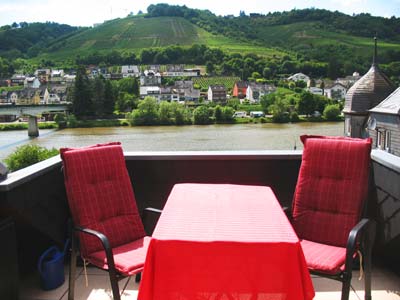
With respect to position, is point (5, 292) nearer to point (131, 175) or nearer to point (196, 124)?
point (131, 175)

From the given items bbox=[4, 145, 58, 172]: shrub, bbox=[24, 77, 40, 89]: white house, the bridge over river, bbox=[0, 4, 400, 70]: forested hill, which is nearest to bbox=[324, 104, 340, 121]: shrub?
bbox=[0, 4, 400, 70]: forested hill

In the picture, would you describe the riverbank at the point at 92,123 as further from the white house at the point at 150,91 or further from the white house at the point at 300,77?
the white house at the point at 150,91

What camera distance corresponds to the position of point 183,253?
1.21 m

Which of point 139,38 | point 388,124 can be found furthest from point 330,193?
point 139,38

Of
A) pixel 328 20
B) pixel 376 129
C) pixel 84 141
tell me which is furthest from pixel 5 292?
pixel 328 20

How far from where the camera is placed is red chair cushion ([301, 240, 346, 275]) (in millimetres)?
1587

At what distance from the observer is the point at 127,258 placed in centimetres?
170

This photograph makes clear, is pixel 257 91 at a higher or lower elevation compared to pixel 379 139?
higher

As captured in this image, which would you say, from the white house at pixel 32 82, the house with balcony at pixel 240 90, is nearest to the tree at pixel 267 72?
the house with balcony at pixel 240 90

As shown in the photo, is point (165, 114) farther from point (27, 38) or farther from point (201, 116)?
point (27, 38)

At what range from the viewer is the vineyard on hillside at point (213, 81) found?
4638cm

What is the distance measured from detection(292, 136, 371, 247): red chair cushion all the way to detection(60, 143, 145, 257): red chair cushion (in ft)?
2.81

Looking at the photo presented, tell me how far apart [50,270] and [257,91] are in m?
35.9

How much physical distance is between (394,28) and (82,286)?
67.1 ft
